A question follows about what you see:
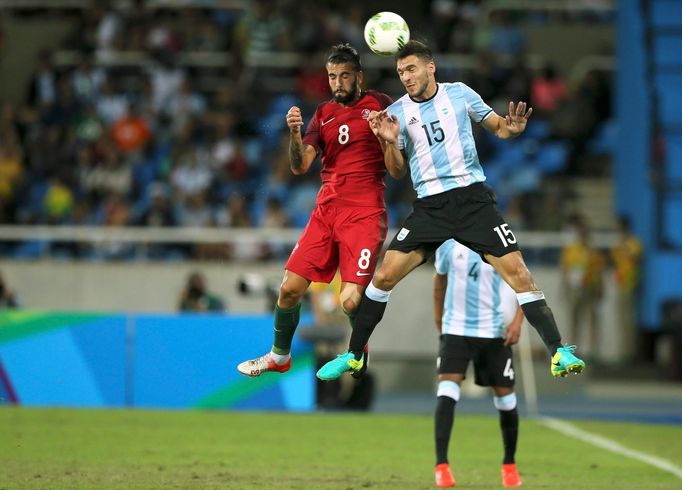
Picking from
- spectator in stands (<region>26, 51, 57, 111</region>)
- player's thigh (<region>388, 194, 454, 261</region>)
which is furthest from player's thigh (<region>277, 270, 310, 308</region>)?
spectator in stands (<region>26, 51, 57, 111</region>)

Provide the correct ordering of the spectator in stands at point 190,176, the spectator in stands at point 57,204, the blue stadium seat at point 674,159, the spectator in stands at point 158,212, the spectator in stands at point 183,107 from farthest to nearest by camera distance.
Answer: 1. the spectator in stands at point 183,107
2. the blue stadium seat at point 674,159
3. the spectator in stands at point 57,204
4. the spectator in stands at point 190,176
5. the spectator in stands at point 158,212

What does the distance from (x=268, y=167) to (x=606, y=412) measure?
7176 mm

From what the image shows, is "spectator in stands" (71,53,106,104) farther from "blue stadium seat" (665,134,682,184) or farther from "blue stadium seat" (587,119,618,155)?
"blue stadium seat" (665,134,682,184)

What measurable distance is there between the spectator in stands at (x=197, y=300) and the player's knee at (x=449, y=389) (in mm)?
8624

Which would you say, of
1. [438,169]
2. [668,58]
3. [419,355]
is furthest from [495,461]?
[668,58]

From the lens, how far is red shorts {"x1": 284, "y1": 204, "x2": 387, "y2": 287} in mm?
10250

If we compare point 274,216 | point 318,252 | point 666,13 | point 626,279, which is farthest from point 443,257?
point 666,13

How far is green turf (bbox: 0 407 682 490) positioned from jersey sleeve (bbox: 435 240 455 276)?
1.74m

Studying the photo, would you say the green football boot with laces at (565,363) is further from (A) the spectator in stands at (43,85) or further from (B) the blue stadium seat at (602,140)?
(A) the spectator in stands at (43,85)

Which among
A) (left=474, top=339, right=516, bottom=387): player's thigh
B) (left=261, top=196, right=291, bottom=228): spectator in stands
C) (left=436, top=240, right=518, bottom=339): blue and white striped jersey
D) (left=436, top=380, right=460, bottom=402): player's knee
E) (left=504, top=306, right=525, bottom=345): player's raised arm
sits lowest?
(left=436, top=380, right=460, bottom=402): player's knee

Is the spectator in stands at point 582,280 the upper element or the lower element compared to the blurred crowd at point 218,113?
lower

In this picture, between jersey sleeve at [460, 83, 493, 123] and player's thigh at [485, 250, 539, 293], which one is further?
jersey sleeve at [460, 83, 493, 123]

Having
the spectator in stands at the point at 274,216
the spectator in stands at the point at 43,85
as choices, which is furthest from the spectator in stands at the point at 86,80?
the spectator in stands at the point at 274,216

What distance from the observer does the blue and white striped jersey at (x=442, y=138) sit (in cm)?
977
